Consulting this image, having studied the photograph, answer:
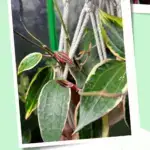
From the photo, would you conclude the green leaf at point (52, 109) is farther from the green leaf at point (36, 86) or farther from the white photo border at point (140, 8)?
the white photo border at point (140, 8)

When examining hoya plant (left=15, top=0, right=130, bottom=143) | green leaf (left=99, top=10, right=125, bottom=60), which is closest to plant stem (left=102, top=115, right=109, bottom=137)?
hoya plant (left=15, top=0, right=130, bottom=143)

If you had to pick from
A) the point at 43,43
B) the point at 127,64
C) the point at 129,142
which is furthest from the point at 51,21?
the point at 129,142

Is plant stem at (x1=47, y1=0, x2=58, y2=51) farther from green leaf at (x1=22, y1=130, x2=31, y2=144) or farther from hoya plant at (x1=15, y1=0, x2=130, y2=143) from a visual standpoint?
green leaf at (x1=22, y1=130, x2=31, y2=144)

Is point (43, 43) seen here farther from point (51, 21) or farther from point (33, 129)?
point (33, 129)

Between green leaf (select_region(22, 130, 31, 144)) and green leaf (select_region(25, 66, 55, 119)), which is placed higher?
green leaf (select_region(25, 66, 55, 119))

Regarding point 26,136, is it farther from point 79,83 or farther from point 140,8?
point 140,8

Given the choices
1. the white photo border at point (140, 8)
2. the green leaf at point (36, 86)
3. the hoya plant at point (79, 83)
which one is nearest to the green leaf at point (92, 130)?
the hoya plant at point (79, 83)

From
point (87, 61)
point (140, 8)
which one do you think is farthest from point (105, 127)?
point (140, 8)

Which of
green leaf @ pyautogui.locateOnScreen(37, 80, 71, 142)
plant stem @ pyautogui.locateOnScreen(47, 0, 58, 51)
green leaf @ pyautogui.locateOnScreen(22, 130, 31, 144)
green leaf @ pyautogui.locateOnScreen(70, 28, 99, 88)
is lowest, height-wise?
green leaf @ pyautogui.locateOnScreen(22, 130, 31, 144)
